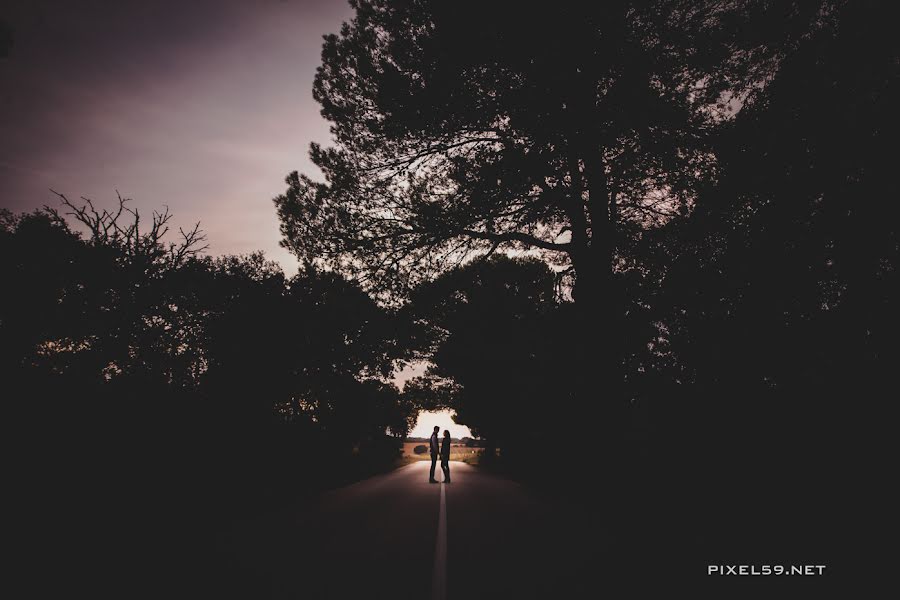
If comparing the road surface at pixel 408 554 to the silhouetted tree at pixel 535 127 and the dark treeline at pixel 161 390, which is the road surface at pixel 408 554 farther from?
the silhouetted tree at pixel 535 127

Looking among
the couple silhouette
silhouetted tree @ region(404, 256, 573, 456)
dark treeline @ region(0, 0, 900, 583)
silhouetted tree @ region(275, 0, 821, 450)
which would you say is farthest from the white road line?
silhouetted tree @ region(404, 256, 573, 456)

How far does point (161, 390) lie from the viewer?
1011cm

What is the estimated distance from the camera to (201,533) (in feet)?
21.1

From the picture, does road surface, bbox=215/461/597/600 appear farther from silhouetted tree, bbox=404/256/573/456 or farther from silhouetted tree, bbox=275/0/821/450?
silhouetted tree, bbox=404/256/573/456

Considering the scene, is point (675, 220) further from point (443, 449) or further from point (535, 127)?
point (443, 449)

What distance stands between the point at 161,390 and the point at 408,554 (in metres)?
8.89

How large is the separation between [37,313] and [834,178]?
1139 inches

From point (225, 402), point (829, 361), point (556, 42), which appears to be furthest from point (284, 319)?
point (829, 361)

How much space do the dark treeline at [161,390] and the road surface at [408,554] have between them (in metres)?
0.80

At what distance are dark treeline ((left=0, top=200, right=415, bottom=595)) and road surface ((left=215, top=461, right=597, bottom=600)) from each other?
2.63 feet

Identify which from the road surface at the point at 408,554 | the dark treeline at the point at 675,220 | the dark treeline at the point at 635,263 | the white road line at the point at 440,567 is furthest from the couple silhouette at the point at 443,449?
the white road line at the point at 440,567

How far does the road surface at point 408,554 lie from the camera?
3799mm

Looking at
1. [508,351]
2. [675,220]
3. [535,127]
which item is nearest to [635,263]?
[675,220]

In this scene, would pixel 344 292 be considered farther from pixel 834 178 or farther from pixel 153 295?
pixel 153 295
